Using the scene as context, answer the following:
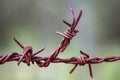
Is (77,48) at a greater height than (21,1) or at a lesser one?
lesser

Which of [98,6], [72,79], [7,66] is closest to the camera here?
[72,79]

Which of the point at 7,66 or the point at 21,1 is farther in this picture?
the point at 21,1

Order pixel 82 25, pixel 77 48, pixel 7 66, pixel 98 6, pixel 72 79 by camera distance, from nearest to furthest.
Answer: pixel 72 79
pixel 7 66
pixel 77 48
pixel 82 25
pixel 98 6

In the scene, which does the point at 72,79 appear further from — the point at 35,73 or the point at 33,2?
the point at 33,2

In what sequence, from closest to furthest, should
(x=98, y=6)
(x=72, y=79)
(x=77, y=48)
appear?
(x=72, y=79), (x=77, y=48), (x=98, y=6)

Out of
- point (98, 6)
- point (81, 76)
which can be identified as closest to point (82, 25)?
point (98, 6)

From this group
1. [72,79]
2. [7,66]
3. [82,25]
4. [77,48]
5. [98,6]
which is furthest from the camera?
[98,6]

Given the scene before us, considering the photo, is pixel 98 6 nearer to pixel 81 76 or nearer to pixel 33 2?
pixel 33 2

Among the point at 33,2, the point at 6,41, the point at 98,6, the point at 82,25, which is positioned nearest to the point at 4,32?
the point at 6,41

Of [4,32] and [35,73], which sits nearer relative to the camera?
[35,73]
